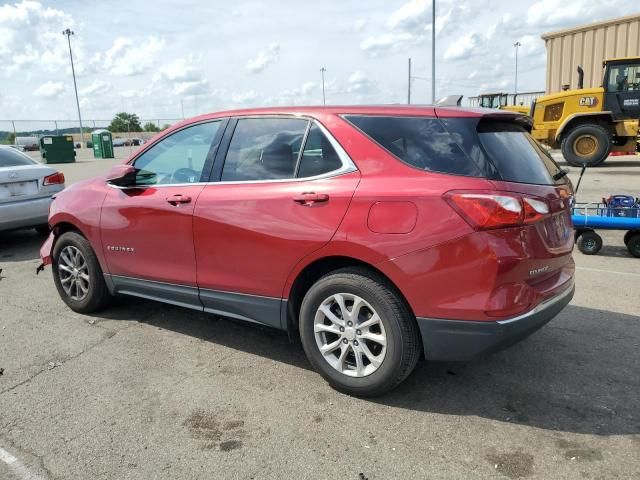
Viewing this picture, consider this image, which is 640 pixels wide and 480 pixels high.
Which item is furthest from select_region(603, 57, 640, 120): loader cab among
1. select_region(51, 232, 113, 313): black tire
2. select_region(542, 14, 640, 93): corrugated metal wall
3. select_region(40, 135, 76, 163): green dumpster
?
select_region(40, 135, 76, 163): green dumpster

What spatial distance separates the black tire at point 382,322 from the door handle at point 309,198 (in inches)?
17.0

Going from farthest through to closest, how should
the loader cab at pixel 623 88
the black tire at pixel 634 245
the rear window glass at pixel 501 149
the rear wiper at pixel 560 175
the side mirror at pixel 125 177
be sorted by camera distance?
1. the loader cab at pixel 623 88
2. the black tire at pixel 634 245
3. the side mirror at pixel 125 177
4. the rear wiper at pixel 560 175
5. the rear window glass at pixel 501 149

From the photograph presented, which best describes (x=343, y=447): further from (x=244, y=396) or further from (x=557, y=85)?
(x=557, y=85)

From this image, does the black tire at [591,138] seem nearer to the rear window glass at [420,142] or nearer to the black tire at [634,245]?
the black tire at [634,245]

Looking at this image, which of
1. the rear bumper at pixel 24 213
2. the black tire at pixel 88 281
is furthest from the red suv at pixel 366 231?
the rear bumper at pixel 24 213

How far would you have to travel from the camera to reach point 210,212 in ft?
12.1

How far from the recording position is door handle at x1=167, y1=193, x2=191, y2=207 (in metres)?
3.85

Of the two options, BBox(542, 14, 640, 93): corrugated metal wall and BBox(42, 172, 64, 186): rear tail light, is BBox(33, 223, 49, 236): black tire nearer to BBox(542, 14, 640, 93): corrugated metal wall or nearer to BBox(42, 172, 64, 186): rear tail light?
BBox(42, 172, 64, 186): rear tail light

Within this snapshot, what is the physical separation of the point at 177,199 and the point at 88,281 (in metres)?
1.44

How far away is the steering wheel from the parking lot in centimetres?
124

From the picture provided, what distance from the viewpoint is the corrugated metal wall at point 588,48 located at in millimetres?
20859

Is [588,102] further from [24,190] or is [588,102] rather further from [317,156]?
[317,156]

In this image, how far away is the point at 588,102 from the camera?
1588 centimetres

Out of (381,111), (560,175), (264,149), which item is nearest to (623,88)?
(560,175)
